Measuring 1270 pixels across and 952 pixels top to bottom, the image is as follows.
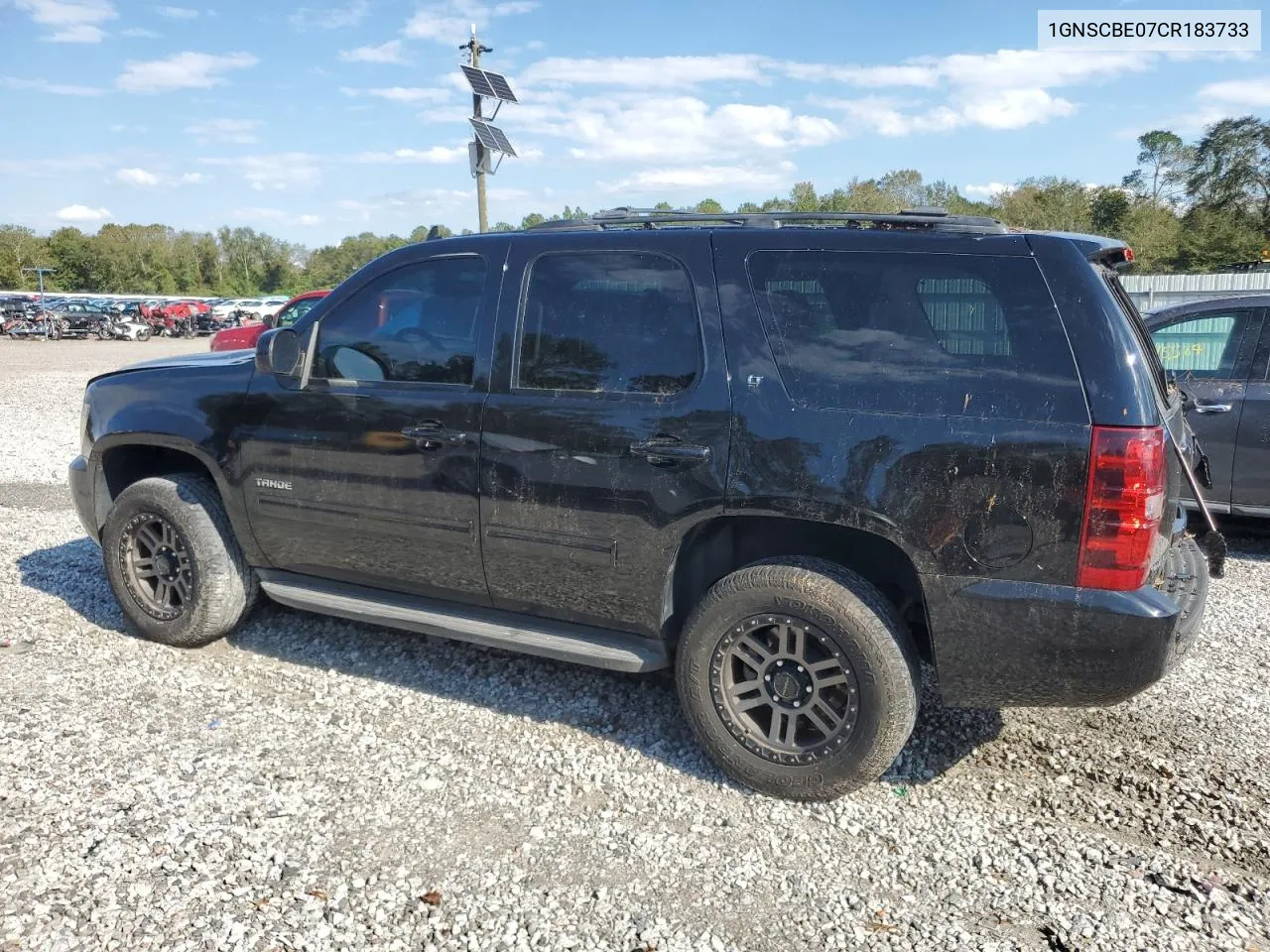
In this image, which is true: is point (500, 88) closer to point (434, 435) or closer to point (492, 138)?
point (492, 138)

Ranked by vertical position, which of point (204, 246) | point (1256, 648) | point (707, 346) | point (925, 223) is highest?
point (204, 246)

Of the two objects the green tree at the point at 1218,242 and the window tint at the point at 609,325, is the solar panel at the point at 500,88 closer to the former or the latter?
the window tint at the point at 609,325

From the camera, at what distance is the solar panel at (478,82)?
18.2 m

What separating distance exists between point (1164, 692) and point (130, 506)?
4.87 meters

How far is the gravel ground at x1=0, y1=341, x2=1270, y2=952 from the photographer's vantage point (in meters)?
2.73

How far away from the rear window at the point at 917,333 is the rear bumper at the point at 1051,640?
56 cm

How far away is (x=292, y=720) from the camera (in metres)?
4.00

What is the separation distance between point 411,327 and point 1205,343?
5447mm

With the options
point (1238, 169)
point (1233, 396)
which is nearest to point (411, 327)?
point (1233, 396)

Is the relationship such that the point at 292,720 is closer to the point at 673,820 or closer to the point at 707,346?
the point at 673,820

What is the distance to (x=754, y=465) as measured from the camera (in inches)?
130

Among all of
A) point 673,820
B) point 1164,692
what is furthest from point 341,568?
point 1164,692

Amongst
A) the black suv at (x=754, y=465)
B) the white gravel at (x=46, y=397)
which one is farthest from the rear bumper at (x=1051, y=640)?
the white gravel at (x=46, y=397)

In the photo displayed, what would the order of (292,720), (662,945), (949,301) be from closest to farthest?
(662,945)
(949,301)
(292,720)
